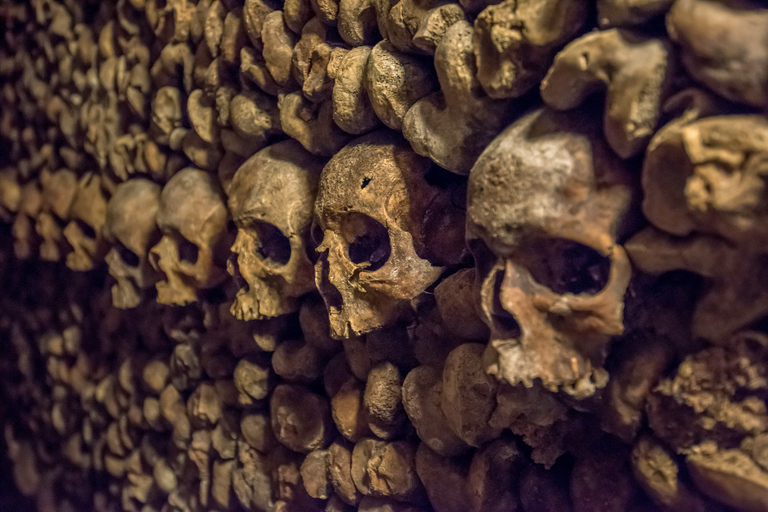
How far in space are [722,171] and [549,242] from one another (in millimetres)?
236

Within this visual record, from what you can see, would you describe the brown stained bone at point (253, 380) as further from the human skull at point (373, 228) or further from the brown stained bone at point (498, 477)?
the brown stained bone at point (498, 477)

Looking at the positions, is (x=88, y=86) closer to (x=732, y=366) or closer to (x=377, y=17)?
(x=377, y=17)

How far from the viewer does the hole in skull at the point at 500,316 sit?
2.74 feet

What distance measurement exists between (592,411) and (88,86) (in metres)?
1.80

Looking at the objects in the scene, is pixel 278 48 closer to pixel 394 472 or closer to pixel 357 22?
pixel 357 22

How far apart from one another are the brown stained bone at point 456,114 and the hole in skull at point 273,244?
0.44 metres

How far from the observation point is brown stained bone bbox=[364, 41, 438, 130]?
1.00 m

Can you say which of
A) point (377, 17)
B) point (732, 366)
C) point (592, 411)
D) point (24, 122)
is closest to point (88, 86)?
point (24, 122)

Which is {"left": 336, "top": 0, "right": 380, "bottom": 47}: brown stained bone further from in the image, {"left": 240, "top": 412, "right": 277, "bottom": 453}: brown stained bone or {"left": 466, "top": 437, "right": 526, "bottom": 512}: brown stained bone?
{"left": 240, "top": 412, "right": 277, "bottom": 453}: brown stained bone

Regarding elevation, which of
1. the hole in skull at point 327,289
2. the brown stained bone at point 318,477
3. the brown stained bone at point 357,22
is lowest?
the brown stained bone at point 318,477

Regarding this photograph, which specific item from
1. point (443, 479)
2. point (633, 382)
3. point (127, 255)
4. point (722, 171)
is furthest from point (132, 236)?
point (722, 171)

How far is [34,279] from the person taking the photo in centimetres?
231

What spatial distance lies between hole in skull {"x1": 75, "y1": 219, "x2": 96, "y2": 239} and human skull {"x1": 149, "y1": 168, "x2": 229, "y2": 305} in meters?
0.45

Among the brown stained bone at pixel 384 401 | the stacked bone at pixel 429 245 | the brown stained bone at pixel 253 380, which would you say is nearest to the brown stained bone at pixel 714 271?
the stacked bone at pixel 429 245
